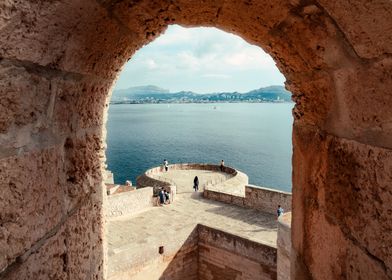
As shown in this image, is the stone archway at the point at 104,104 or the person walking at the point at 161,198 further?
the person walking at the point at 161,198

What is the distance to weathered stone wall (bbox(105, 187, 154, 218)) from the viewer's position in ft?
57.6

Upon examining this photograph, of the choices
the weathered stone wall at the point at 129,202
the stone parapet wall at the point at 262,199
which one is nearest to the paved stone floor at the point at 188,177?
the weathered stone wall at the point at 129,202

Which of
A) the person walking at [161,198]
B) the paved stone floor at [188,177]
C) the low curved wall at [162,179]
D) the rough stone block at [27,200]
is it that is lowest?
the paved stone floor at [188,177]

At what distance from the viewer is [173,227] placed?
16625 millimetres

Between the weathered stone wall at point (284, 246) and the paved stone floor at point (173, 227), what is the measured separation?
11.5ft

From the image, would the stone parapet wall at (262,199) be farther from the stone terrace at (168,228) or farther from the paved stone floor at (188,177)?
the paved stone floor at (188,177)

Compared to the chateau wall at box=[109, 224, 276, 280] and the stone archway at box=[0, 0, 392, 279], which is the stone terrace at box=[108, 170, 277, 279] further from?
the stone archway at box=[0, 0, 392, 279]

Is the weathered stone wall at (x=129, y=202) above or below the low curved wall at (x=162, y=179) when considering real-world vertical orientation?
above

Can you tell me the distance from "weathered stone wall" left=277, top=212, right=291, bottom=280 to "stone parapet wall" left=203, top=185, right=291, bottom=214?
7556 millimetres

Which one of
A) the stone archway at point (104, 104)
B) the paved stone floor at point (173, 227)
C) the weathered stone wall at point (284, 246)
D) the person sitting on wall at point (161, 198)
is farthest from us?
the person sitting on wall at point (161, 198)

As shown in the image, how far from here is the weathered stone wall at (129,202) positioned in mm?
17562

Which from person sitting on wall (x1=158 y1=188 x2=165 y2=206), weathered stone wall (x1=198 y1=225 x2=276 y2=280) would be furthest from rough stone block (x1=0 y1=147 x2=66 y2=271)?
person sitting on wall (x1=158 y1=188 x2=165 y2=206)

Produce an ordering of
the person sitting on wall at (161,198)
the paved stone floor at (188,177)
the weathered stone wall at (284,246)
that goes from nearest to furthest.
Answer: the weathered stone wall at (284,246), the person sitting on wall at (161,198), the paved stone floor at (188,177)

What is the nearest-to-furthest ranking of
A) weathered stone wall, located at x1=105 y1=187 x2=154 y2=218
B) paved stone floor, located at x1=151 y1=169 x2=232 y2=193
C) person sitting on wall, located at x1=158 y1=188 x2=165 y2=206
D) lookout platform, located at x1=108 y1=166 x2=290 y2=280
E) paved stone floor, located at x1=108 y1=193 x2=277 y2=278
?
1. paved stone floor, located at x1=108 y1=193 x2=277 y2=278
2. lookout platform, located at x1=108 y1=166 x2=290 y2=280
3. weathered stone wall, located at x1=105 y1=187 x2=154 y2=218
4. person sitting on wall, located at x1=158 y1=188 x2=165 y2=206
5. paved stone floor, located at x1=151 y1=169 x2=232 y2=193
